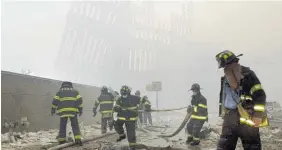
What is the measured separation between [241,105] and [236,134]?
312 millimetres

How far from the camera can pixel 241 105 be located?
286 cm

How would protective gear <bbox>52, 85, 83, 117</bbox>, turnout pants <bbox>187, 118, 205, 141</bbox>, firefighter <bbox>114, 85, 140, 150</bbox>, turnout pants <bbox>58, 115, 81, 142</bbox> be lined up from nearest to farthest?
firefighter <bbox>114, 85, 140, 150</bbox> < turnout pants <bbox>58, 115, 81, 142</bbox> < protective gear <bbox>52, 85, 83, 117</bbox> < turnout pants <bbox>187, 118, 205, 141</bbox>

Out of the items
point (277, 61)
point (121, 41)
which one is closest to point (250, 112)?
point (277, 61)

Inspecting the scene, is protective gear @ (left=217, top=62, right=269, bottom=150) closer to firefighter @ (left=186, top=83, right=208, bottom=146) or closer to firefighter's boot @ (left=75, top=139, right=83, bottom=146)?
firefighter @ (left=186, top=83, right=208, bottom=146)

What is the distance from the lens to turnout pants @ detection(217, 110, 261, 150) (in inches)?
109

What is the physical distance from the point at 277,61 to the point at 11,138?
16.4 meters

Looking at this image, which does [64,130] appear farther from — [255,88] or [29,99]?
[255,88]

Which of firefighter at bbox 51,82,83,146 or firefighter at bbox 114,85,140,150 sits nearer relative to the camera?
firefighter at bbox 114,85,140,150

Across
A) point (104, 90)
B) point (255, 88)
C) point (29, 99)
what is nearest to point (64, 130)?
point (104, 90)

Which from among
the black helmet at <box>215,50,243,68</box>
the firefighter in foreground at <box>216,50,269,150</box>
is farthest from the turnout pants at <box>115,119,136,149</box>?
the black helmet at <box>215,50,243,68</box>

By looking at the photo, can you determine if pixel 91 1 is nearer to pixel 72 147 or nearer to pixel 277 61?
pixel 277 61

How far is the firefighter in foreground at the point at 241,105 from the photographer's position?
2.72 meters

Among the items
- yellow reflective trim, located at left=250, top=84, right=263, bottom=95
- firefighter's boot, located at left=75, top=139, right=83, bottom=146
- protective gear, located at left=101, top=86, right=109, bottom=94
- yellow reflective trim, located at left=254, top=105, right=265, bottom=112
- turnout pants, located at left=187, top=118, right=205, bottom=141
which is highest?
protective gear, located at left=101, top=86, right=109, bottom=94

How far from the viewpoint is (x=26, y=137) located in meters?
7.57
